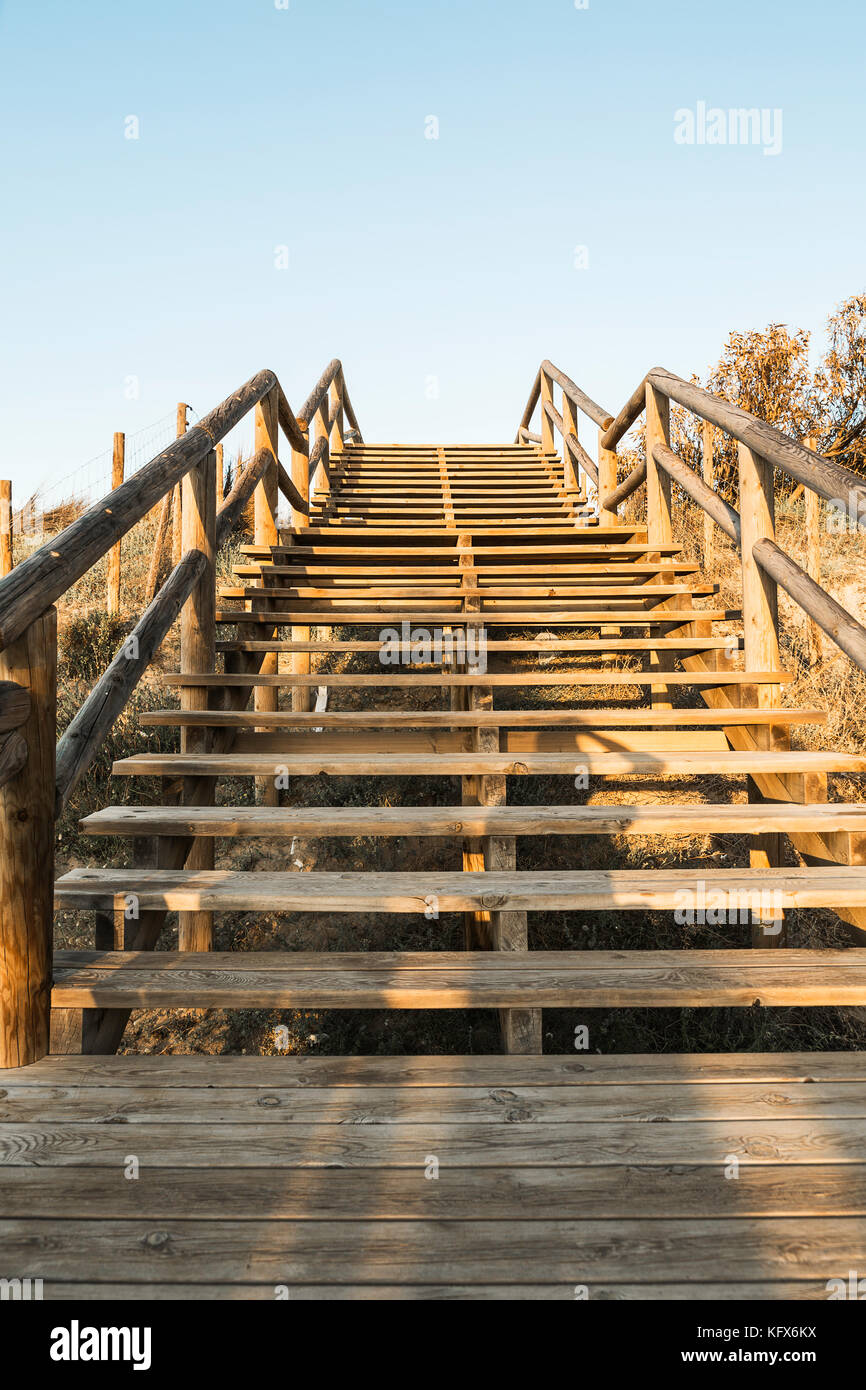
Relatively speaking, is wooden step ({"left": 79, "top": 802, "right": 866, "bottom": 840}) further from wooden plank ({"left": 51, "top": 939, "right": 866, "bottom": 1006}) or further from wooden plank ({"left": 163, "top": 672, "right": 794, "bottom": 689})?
wooden plank ({"left": 163, "top": 672, "right": 794, "bottom": 689})

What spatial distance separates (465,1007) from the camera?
68.0 inches

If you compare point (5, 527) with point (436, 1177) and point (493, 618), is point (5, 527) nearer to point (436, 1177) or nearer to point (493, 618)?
point (493, 618)

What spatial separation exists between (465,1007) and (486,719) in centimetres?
128

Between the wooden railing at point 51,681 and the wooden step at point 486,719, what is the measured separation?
5.2 inches

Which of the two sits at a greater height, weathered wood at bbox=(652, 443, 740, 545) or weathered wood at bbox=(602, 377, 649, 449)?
weathered wood at bbox=(602, 377, 649, 449)

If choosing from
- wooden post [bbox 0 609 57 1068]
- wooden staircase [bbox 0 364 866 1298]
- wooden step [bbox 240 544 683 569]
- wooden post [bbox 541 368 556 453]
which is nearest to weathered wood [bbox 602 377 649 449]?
wooden step [bbox 240 544 683 569]

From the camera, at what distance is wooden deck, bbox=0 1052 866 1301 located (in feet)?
3.87

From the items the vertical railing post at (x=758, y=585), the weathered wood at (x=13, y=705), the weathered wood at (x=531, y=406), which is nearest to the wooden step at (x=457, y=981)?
the weathered wood at (x=13, y=705)

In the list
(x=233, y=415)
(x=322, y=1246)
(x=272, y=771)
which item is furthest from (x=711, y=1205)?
(x=233, y=415)

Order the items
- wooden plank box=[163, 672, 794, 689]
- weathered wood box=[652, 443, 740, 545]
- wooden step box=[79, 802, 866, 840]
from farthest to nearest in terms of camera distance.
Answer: weathered wood box=[652, 443, 740, 545] → wooden plank box=[163, 672, 794, 689] → wooden step box=[79, 802, 866, 840]

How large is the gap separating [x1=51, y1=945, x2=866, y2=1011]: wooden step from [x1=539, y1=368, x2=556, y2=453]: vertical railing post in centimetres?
761

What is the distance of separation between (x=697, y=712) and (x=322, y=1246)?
2.11m

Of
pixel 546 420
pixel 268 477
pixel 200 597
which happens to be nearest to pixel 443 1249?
pixel 200 597

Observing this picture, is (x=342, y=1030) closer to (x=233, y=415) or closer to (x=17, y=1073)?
(x=17, y=1073)
